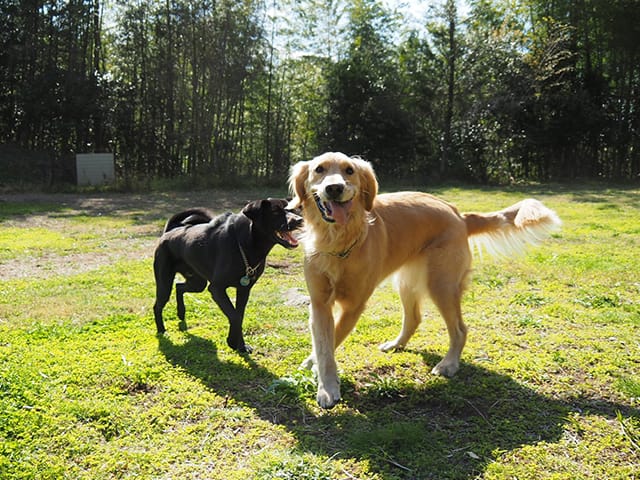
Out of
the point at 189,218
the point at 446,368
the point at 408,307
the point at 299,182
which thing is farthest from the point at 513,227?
the point at 189,218

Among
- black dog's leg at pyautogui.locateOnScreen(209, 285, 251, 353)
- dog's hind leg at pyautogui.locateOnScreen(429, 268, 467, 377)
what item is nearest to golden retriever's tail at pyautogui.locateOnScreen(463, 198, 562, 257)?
dog's hind leg at pyautogui.locateOnScreen(429, 268, 467, 377)

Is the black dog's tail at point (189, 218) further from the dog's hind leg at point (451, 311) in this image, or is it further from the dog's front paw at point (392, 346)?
the dog's hind leg at point (451, 311)

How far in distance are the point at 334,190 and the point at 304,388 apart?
119 centimetres

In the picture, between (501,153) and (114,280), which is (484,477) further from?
(501,153)

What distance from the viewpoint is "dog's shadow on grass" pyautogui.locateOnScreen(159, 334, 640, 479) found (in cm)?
236

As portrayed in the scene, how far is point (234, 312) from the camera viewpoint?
3.47m

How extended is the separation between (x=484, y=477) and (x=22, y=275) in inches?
217

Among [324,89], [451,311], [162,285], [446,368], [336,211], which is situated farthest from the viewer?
[324,89]

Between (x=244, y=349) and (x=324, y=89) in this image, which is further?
(x=324, y=89)

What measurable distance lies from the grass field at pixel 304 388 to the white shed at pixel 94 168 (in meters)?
12.2

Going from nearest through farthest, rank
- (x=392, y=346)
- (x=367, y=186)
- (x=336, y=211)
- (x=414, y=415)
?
(x=414, y=415) < (x=336, y=211) < (x=367, y=186) < (x=392, y=346)

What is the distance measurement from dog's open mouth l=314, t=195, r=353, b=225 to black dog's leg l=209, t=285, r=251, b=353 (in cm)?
99

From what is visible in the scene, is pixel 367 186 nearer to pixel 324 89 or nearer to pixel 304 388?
pixel 304 388

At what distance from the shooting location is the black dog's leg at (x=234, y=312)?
3.47m
